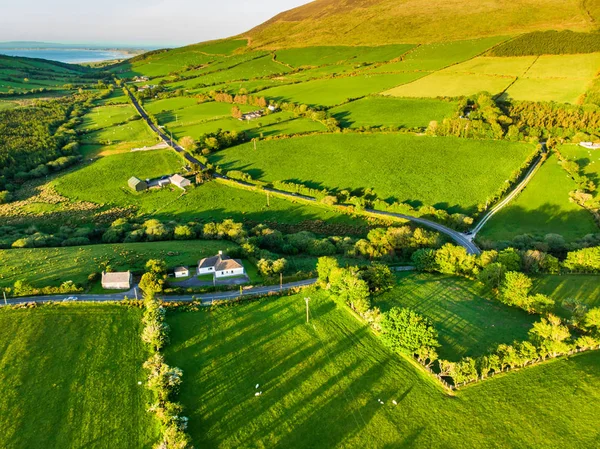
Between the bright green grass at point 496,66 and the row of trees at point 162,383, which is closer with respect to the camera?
the row of trees at point 162,383

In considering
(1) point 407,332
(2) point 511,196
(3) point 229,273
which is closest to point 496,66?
(2) point 511,196

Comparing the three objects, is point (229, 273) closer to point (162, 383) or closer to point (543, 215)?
point (162, 383)

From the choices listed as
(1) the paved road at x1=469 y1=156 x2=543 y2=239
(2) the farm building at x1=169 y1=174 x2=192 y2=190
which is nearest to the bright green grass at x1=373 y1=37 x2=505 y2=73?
(1) the paved road at x1=469 y1=156 x2=543 y2=239

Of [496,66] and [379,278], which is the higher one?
[496,66]

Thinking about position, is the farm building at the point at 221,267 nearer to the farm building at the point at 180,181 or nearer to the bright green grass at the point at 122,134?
the farm building at the point at 180,181

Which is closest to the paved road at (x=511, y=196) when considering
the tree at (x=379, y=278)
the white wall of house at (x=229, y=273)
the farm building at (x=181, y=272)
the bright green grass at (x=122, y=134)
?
the tree at (x=379, y=278)

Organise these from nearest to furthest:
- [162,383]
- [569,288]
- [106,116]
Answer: [162,383] → [569,288] → [106,116]
